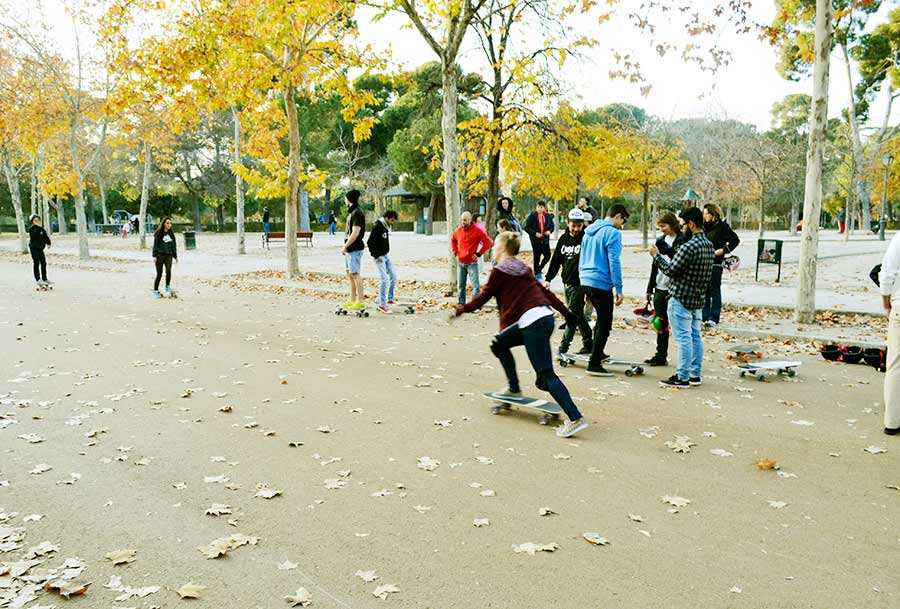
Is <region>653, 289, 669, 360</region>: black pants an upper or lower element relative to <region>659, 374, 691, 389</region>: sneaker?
upper

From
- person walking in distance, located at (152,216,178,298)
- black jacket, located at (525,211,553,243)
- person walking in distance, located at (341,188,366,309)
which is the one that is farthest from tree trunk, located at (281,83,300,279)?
black jacket, located at (525,211,553,243)

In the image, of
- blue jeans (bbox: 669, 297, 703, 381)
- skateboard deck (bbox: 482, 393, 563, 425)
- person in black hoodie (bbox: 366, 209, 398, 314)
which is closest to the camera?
skateboard deck (bbox: 482, 393, 563, 425)

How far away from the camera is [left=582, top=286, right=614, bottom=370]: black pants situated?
314 inches

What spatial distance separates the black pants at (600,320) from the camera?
7.98 metres

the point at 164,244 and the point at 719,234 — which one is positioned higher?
the point at 719,234

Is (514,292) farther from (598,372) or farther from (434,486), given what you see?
(598,372)

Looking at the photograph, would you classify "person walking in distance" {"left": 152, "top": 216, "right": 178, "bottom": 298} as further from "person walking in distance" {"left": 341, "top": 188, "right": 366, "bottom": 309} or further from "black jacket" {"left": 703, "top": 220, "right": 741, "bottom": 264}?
"black jacket" {"left": 703, "top": 220, "right": 741, "bottom": 264}

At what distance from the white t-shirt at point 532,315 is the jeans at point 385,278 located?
7346 mm

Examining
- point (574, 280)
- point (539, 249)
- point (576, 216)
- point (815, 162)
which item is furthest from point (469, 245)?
point (815, 162)

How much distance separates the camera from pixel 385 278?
13406 millimetres

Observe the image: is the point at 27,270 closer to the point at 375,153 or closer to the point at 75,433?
the point at 75,433

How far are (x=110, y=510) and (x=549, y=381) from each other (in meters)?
3.44

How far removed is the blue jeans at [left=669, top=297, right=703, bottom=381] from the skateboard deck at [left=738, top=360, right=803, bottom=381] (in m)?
0.70

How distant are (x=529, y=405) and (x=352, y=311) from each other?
7.56m
